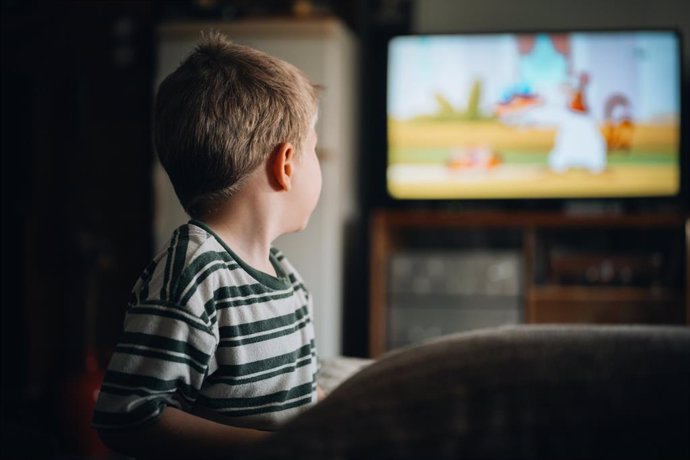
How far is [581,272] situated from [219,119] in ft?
7.97

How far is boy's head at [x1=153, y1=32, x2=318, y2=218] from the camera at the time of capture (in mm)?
895

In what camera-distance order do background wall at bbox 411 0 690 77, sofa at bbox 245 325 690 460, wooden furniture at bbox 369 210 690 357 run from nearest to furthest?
sofa at bbox 245 325 690 460 → wooden furniture at bbox 369 210 690 357 → background wall at bbox 411 0 690 77

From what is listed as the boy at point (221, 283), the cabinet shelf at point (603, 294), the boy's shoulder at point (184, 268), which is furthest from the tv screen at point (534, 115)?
the boy's shoulder at point (184, 268)

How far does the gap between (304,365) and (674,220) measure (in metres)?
2.29

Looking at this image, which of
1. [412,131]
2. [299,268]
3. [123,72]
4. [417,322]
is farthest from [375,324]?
[123,72]

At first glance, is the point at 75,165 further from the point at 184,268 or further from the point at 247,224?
the point at 184,268

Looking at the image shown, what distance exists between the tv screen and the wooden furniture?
0.45 feet

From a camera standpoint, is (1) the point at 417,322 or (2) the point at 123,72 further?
(2) the point at 123,72

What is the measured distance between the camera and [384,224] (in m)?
3.10

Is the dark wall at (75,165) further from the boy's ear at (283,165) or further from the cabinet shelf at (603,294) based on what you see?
the boy's ear at (283,165)

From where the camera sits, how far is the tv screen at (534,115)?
3049 millimetres

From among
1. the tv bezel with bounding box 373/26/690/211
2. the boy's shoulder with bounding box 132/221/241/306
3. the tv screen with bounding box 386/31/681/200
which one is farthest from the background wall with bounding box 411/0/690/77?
the boy's shoulder with bounding box 132/221/241/306

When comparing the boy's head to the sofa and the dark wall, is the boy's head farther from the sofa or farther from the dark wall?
the dark wall

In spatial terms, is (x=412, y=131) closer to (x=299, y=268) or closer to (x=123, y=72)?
(x=299, y=268)
